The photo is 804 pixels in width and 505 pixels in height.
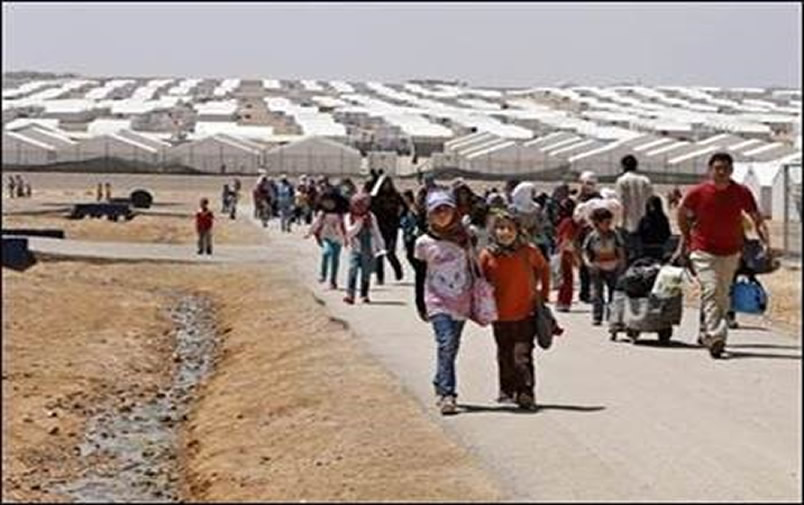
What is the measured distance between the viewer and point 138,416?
561 inches

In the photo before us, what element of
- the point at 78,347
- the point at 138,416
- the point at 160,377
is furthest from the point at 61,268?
the point at 138,416

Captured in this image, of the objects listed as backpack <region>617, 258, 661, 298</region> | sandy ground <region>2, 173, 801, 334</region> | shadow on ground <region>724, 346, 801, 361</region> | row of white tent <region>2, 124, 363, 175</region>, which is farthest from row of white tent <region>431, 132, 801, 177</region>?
shadow on ground <region>724, 346, 801, 361</region>

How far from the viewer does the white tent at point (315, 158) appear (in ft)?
226

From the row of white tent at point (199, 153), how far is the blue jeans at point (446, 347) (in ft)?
189

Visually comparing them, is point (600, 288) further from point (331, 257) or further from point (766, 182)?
point (766, 182)

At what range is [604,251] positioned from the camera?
14.9 meters

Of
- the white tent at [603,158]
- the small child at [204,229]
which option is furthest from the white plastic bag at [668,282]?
the white tent at [603,158]

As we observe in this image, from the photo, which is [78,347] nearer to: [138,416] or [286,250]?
[138,416]

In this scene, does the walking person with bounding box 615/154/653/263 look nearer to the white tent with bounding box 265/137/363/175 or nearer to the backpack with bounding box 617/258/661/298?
the backpack with bounding box 617/258/661/298

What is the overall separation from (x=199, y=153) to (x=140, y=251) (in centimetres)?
3918

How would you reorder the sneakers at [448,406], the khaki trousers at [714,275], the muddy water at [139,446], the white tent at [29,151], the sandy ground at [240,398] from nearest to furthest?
the sandy ground at [240,398], the sneakers at [448,406], the muddy water at [139,446], the khaki trousers at [714,275], the white tent at [29,151]

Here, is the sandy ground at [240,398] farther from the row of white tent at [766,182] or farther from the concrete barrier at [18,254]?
the row of white tent at [766,182]

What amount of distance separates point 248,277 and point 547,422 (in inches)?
636

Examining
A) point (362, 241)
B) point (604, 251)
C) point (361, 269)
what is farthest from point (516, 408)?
point (361, 269)
